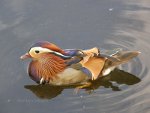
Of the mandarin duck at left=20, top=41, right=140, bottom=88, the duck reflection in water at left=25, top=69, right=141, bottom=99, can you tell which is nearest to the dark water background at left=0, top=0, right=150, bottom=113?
the duck reflection in water at left=25, top=69, right=141, bottom=99

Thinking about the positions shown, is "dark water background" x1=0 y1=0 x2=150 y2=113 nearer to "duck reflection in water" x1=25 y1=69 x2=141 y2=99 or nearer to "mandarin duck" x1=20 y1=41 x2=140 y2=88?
"duck reflection in water" x1=25 y1=69 x2=141 y2=99

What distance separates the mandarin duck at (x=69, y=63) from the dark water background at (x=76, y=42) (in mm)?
110

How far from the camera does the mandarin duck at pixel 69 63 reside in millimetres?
5809

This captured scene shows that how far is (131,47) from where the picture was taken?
6324 millimetres

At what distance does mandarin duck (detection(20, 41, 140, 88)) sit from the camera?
581cm

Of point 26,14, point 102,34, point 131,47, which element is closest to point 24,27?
point 26,14

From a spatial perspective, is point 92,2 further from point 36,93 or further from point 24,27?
point 36,93

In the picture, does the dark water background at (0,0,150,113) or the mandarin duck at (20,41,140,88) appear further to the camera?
the mandarin duck at (20,41,140,88)

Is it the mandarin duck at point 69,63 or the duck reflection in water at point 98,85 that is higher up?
the mandarin duck at point 69,63

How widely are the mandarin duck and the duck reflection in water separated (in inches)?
2.3

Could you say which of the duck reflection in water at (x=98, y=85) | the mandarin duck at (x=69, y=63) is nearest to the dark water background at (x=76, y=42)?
the duck reflection in water at (x=98, y=85)

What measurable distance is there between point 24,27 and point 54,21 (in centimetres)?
43

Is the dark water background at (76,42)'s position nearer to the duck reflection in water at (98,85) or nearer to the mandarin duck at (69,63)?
the duck reflection in water at (98,85)

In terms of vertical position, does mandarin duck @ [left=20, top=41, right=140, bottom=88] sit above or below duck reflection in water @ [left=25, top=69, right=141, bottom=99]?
above
